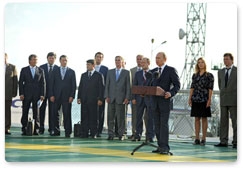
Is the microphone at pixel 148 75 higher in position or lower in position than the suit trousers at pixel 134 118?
higher

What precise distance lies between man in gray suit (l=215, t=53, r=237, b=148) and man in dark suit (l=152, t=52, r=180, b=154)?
895 millimetres

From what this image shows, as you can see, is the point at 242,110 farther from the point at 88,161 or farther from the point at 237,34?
the point at 88,161

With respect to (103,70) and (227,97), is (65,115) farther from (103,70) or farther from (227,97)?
(227,97)

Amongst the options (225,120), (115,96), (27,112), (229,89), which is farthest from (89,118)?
(229,89)

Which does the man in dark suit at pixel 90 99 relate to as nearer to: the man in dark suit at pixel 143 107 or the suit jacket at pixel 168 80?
the man in dark suit at pixel 143 107

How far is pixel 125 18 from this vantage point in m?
8.70

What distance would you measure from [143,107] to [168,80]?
3.53ft

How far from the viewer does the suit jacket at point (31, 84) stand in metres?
9.16

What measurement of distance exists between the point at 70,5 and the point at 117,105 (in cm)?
168

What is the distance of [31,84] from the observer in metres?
9.41

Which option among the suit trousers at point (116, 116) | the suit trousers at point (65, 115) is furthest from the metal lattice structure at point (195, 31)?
the suit trousers at point (65, 115)

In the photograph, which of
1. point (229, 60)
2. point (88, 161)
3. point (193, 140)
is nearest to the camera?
point (88, 161)

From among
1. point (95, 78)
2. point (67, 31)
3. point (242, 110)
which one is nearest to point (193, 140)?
point (242, 110)

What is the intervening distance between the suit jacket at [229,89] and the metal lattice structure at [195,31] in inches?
18.3
